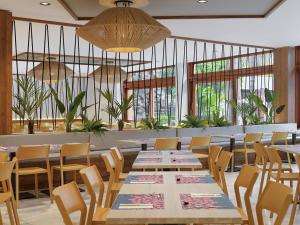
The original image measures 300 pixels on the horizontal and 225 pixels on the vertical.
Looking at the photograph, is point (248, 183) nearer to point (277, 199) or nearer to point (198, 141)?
point (277, 199)

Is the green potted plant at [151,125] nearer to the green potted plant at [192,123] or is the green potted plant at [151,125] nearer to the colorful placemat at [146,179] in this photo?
the green potted plant at [192,123]

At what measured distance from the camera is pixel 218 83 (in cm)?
1452

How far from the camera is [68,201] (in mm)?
2824

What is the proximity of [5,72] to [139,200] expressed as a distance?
17.9ft

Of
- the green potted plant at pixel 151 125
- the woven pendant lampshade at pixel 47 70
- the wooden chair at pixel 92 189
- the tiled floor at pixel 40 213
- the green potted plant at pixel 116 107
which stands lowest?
the tiled floor at pixel 40 213

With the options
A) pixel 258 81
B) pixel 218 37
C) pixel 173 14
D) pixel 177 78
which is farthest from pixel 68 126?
pixel 177 78

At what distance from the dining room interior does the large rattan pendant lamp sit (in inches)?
0.6

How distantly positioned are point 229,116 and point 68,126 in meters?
7.28

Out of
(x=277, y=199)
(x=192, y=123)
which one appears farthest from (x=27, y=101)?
(x=277, y=199)

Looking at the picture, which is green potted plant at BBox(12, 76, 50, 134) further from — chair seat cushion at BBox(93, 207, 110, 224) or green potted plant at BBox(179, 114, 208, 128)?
chair seat cushion at BBox(93, 207, 110, 224)

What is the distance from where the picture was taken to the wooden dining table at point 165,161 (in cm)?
438

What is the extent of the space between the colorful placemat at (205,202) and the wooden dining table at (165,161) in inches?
60.8

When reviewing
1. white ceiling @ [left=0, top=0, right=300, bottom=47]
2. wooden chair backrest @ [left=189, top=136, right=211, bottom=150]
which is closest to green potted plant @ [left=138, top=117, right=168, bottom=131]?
wooden chair backrest @ [left=189, top=136, right=211, bottom=150]

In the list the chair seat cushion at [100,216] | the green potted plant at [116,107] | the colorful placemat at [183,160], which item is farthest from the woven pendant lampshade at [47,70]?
the chair seat cushion at [100,216]
